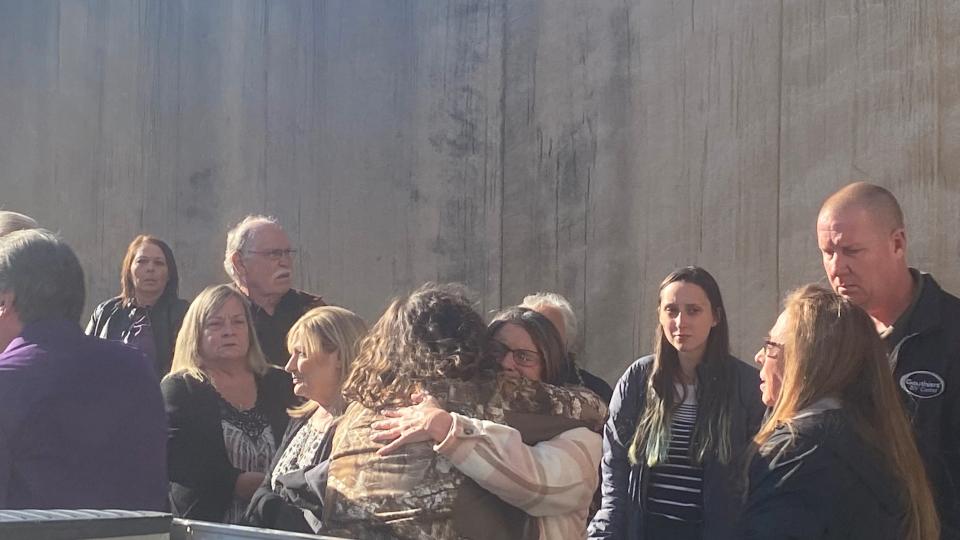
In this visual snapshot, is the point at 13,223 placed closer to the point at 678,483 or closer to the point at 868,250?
the point at 678,483

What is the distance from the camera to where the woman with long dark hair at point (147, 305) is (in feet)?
19.0

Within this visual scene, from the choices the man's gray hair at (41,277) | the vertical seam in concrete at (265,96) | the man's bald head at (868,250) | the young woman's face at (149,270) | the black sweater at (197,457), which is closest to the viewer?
the man's gray hair at (41,277)

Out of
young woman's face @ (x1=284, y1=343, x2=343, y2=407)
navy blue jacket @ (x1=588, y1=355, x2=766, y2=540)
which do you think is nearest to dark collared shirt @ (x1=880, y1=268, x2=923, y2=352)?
navy blue jacket @ (x1=588, y1=355, x2=766, y2=540)

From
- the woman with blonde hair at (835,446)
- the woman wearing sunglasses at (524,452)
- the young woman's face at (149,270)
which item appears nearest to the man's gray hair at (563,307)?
the woman wearing sunglasses at (524,452)

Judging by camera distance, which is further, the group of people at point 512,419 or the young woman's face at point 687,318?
the young woman's face at point 687,318

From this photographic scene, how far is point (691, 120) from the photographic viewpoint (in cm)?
521

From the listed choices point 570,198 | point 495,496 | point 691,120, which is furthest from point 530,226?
point 495,496

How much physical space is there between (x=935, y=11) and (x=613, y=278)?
1635 millimetres

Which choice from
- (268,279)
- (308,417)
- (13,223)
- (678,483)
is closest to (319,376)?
(308,417)

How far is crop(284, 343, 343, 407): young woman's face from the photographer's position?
4.22m

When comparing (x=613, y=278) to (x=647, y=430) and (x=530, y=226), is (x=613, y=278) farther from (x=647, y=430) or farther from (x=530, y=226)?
(x=647, y=430)

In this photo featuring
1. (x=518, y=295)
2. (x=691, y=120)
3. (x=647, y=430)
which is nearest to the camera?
(x=647, y=430)

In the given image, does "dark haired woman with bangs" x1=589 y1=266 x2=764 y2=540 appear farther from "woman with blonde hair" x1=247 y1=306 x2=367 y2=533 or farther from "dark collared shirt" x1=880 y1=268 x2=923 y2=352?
"woman with blonde hair" x1=247 y1=306 x2=367 y2=533

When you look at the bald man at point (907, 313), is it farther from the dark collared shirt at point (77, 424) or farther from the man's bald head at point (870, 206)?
the dark collared shirt at point (77, 424)
